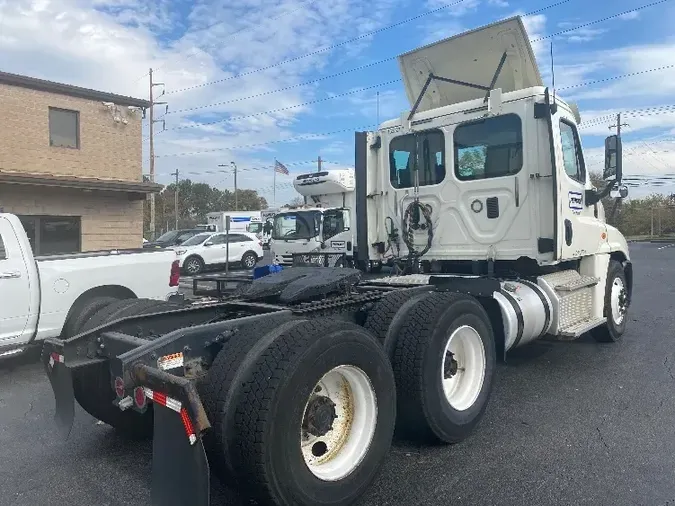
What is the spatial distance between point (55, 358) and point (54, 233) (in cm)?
1339

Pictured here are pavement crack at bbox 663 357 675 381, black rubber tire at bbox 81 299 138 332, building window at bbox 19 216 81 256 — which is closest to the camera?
black rubber tire at bbox 81 299 138 332

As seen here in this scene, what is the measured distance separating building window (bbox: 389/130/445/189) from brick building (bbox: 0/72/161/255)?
35.3 ft

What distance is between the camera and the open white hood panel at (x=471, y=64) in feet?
20.9

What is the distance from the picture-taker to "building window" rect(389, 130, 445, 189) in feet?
21.8

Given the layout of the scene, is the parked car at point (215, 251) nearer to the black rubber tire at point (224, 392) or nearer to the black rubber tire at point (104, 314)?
the black rubber tire at point (104, 314)

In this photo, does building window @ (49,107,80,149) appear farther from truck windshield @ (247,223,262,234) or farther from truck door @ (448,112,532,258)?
truck windshield @ (247,223,262,234)

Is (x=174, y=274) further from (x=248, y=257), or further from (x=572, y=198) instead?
(x=248, y=257)

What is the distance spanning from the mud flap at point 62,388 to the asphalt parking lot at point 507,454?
0.45m

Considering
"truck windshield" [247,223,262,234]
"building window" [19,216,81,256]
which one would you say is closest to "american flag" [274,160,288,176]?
"truck windshield" [247,223,262,234]

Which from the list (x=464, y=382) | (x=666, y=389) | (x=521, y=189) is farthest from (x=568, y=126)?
(x=464, y=382)

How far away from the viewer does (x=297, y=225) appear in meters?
19.4

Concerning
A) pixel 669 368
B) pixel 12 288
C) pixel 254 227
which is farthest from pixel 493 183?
pixel 254 227

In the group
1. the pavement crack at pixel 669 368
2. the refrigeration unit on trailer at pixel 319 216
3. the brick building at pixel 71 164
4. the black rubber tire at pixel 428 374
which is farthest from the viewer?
the refrigeration unit on trailer at pixel 319 216

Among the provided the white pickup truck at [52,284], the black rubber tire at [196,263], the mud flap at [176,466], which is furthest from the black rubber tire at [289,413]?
the black rubber tire at [196,263]
